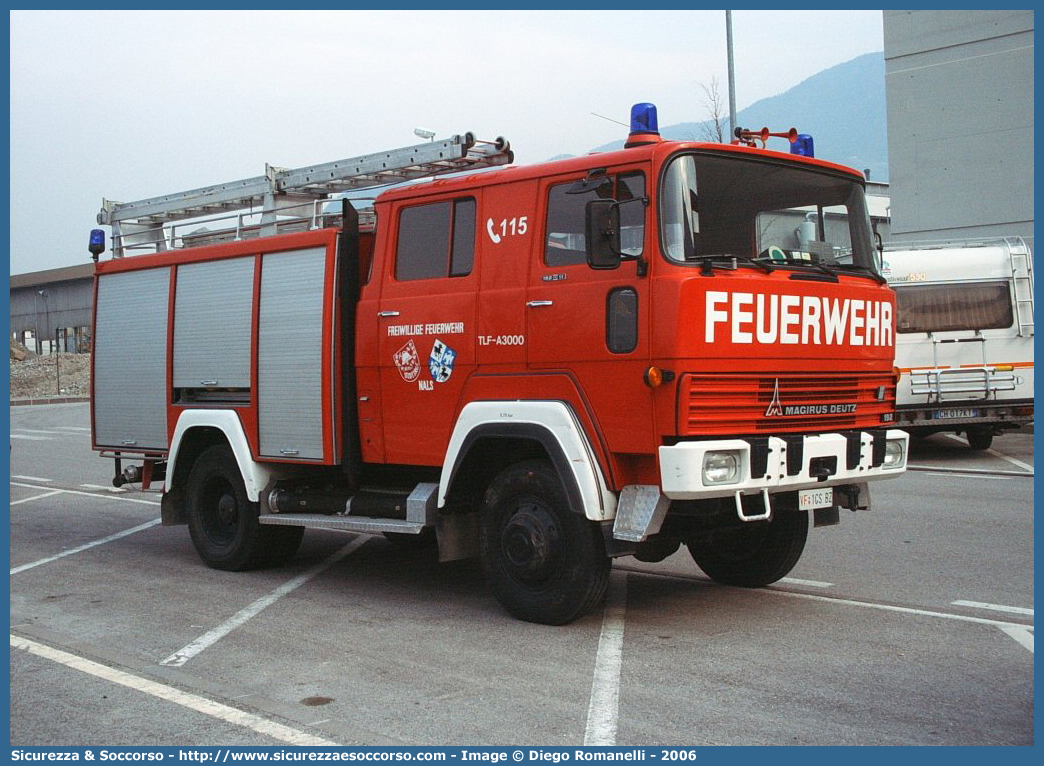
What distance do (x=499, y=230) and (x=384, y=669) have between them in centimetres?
283

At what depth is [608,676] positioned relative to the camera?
5.64 m

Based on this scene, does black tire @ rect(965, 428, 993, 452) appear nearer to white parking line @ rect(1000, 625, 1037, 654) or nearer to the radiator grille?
the radiator grille

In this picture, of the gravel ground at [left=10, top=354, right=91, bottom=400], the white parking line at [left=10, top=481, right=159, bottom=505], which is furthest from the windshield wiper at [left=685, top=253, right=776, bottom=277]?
the gravel ground at [left=10, top=354, right=91, bottom=400]

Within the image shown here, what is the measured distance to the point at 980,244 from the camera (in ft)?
55.3

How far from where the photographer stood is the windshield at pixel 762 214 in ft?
20.6

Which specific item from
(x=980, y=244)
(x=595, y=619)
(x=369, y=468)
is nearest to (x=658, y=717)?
(x=595, y=619)

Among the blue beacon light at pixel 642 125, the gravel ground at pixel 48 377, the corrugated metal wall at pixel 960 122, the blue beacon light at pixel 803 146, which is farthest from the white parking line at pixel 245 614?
the gravel ground at pixel 48 377

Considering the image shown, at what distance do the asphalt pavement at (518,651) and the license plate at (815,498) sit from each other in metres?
0.70

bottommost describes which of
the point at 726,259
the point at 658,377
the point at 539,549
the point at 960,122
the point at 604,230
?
the point at 539,549

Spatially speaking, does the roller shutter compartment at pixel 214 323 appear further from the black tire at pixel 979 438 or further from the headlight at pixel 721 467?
the black tire at pixel 979 438

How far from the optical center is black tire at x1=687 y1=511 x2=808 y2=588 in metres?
7.52

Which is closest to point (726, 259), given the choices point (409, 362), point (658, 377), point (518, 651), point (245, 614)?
point (658, 377)

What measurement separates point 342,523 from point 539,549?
193cm

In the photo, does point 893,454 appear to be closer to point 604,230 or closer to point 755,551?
point 755,551
